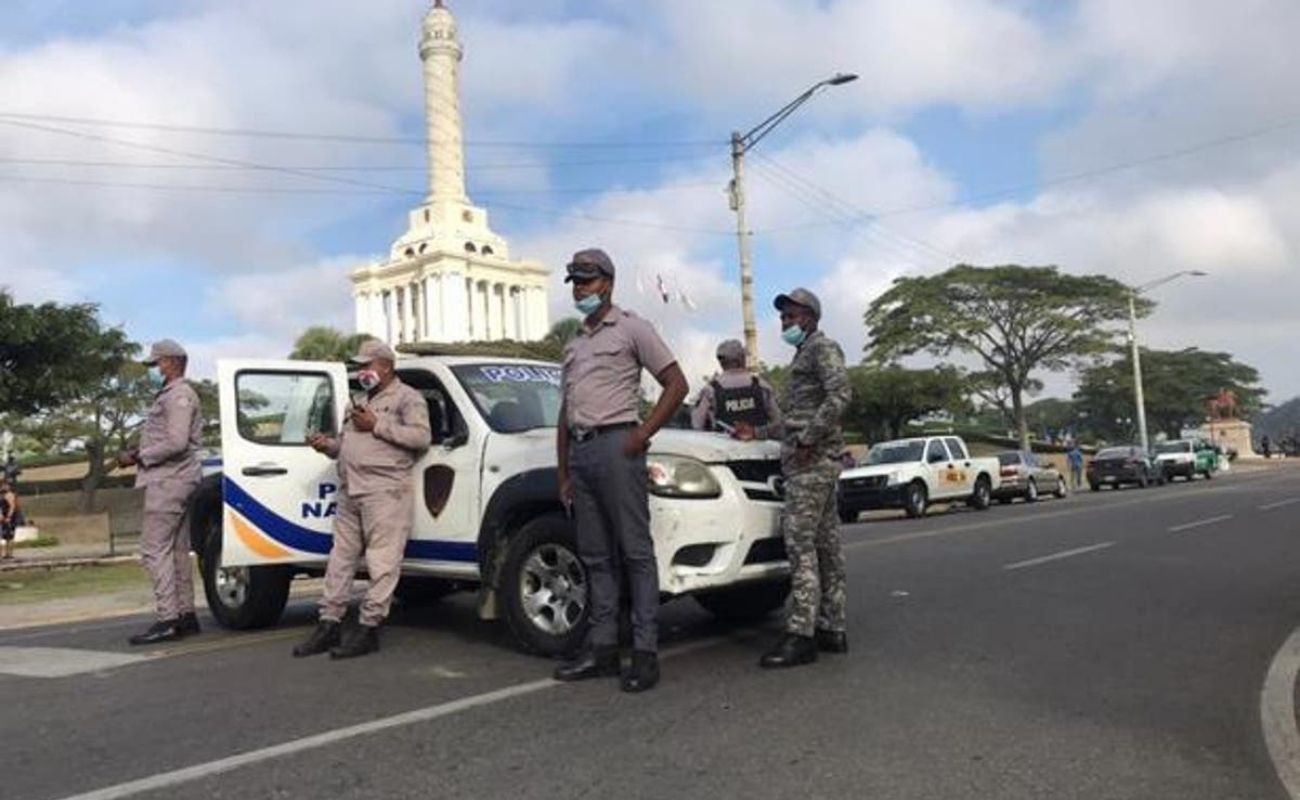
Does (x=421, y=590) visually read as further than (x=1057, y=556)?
No

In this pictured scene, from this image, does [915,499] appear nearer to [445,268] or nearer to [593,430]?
[593,430]

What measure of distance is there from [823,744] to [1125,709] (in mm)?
1596

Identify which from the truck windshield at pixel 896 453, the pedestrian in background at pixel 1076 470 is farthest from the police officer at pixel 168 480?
the pedestrian in background at pixel 1076 470

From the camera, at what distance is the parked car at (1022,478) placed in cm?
3105

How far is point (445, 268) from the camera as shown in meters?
116

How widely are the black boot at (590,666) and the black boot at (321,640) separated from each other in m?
1.79

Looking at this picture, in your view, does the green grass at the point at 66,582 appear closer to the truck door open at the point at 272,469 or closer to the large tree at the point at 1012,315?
the truck door open at the point at 272,469

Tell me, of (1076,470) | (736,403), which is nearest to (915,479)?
(736,403)

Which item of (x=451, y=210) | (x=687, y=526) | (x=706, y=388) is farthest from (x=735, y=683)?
(x=451, y=210)

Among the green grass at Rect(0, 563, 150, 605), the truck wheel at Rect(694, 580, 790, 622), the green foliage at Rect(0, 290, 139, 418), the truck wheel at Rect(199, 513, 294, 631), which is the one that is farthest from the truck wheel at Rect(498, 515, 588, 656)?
the green foliage at Rect(0, 290, 139, 418)

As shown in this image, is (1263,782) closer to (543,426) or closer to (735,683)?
(735,683)

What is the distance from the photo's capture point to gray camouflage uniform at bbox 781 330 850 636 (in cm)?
644

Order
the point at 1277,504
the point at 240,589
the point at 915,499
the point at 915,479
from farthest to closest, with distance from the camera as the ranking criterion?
the point at 915,479
the point at 915,499
the point at 1277,504
the point at 240,589

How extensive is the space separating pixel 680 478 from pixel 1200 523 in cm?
1299
